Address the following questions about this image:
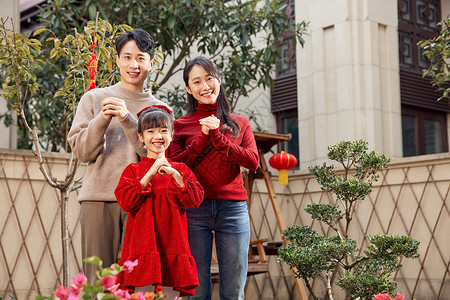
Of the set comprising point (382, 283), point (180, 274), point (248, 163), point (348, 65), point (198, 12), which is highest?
point (198, 12)

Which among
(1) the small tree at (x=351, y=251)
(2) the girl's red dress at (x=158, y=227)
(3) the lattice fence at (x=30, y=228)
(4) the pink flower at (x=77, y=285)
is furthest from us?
(3) the lattice fence at (x=30, y=228)

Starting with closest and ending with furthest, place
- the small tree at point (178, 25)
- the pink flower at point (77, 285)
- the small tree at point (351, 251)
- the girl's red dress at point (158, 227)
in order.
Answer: the pink flower at point (77, 285) < the girl's red dress at point (158, 227) < the small tree at point (351, 251) < the small tree at point (178, 25)

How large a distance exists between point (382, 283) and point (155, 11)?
313 centimetres

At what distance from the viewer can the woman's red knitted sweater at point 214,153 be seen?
1.75m

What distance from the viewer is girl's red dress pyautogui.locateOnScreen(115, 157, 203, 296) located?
1608 mm

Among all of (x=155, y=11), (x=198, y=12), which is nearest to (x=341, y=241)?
(x=198, y=12)

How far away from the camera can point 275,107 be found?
242 inches

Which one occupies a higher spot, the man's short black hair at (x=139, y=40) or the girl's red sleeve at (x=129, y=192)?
the man's short black hair at (x=139, y=40)

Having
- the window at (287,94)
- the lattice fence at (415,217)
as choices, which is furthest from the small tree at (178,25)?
the lattice fence at (415,217)

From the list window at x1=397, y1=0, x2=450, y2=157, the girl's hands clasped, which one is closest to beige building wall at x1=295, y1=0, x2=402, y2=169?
window at x1=397, y1=0, x2=450, y2=157

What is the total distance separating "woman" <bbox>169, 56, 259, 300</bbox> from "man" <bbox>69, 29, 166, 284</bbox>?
0.14 meters

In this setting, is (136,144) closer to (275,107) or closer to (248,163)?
(248,163)

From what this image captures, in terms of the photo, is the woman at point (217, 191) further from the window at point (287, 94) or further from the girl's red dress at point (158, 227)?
the window at point (287, 94)

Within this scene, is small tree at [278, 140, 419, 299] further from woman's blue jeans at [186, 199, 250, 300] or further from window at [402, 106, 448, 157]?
window at [402, 106, 448, 157]
